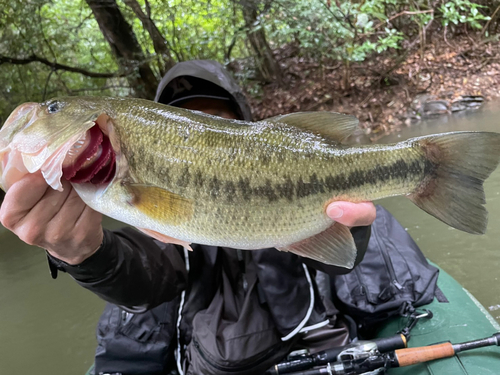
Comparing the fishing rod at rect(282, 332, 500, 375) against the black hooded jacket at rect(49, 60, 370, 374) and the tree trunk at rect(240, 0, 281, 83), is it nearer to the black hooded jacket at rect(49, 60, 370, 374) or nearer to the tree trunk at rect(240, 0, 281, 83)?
the black hooded jacket at rect(49, 60, 370, 374)

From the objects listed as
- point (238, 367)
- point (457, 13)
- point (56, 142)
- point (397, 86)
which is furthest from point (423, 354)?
point (457, 13)

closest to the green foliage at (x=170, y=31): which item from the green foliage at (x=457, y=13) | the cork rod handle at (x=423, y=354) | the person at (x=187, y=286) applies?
the green foliage at (x=457, y=13)

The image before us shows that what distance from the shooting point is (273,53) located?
8.88m

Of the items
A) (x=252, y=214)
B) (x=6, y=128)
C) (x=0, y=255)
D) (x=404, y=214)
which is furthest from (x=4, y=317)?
(x=404, y=214)

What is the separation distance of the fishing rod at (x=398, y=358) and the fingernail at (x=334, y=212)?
0.94 metres

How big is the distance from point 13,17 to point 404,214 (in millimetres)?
6785

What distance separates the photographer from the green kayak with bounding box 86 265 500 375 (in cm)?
153

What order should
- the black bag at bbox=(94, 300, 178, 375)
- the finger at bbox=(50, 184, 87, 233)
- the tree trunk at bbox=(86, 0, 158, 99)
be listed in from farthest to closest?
the tree trunk at bbox=(86, 0, 158, 99) → the black bag at bbox=(94, 300, 178, 375) → the finger at bbox=(50, 184, 87, 233)

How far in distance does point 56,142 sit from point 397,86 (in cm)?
762

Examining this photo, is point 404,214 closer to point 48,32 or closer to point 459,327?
point 459,327

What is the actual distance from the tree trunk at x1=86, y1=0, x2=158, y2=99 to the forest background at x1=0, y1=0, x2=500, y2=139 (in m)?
0.02

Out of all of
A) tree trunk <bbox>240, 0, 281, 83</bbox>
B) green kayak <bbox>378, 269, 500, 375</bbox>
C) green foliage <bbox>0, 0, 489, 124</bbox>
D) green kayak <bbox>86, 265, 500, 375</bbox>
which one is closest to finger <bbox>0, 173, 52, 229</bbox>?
green kayak <bbox>86, 265, 500, 375</bbox>

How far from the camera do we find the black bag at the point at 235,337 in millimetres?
1660

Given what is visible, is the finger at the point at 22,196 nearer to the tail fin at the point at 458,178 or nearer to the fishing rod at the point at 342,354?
the tail fin at the point at 458,178
